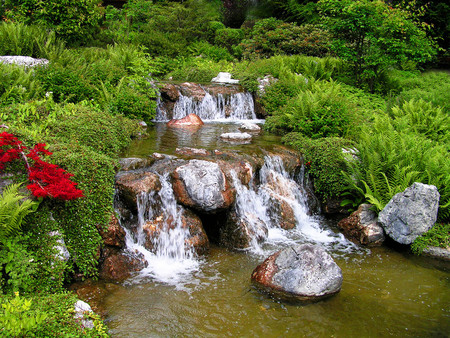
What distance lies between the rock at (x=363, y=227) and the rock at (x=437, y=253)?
2.85 ft

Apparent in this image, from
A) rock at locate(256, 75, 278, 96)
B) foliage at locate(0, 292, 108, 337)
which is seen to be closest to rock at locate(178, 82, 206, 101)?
rock at locate(256, 75, 278, 96)

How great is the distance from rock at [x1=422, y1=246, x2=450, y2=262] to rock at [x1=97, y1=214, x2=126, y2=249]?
6.13 m

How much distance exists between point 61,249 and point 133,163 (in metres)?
2.84

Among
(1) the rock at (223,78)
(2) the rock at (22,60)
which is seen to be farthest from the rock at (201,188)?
(1) the rock at (223,78)

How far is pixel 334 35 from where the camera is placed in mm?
16094

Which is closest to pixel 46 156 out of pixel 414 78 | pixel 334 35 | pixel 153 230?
pixel 153 230

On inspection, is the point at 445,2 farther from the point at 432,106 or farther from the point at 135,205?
the point at 135,205

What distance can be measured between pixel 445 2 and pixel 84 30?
2028 centimetres

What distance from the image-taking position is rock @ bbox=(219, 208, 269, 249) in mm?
7477

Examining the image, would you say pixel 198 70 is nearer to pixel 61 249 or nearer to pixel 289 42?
pixel 289 42

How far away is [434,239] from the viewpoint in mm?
7574

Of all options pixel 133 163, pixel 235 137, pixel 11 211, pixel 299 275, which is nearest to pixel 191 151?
pixel 133 163

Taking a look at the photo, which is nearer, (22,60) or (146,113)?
(22,60)

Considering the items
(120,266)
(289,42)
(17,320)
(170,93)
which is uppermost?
(289,42)
